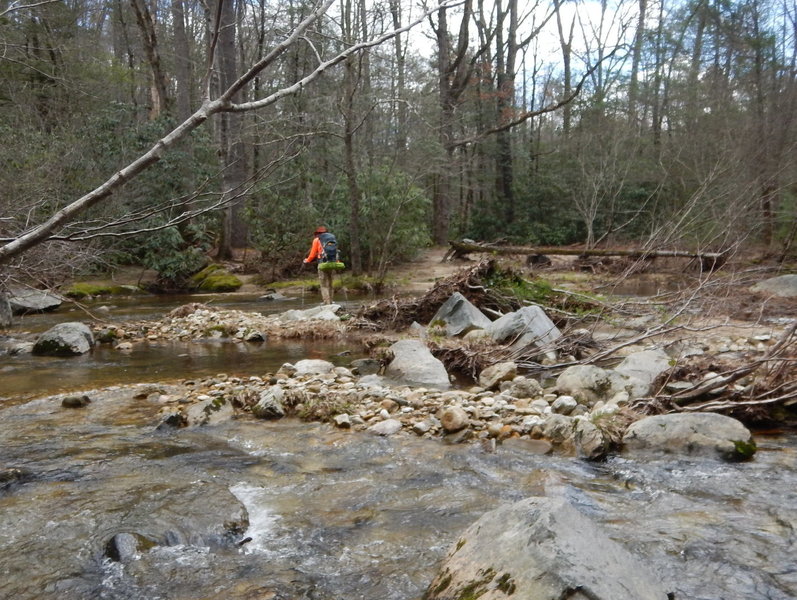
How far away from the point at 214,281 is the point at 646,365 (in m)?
14.6

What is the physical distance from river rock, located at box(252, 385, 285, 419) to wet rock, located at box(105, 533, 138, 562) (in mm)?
2741

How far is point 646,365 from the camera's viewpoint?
708 centimetres

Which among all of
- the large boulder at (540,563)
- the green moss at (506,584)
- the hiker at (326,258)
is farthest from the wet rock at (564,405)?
the hiker at (326,258)

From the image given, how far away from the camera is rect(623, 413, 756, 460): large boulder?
4.77 meters

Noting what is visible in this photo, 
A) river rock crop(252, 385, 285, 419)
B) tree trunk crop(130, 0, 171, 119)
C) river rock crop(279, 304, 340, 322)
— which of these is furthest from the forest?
river rock crop(252, 385, 285, 419)

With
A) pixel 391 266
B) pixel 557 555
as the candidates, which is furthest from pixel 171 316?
pixel 557 555

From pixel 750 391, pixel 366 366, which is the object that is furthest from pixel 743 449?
pixel 366 366

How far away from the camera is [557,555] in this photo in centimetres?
242

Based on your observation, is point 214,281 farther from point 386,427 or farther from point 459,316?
point 386,427

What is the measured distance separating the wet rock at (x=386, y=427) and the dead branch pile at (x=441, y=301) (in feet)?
16.4

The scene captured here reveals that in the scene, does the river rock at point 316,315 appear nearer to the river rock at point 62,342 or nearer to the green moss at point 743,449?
the river rock at point 62,342

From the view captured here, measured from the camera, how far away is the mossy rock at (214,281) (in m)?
18.7

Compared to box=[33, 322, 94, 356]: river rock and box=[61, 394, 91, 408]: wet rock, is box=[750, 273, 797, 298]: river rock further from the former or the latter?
box=[33, 322, 94, 356]: river rock

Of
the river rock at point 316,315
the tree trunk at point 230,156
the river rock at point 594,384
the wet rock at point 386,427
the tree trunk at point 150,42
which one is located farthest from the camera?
the tree trunk at point 150,42
